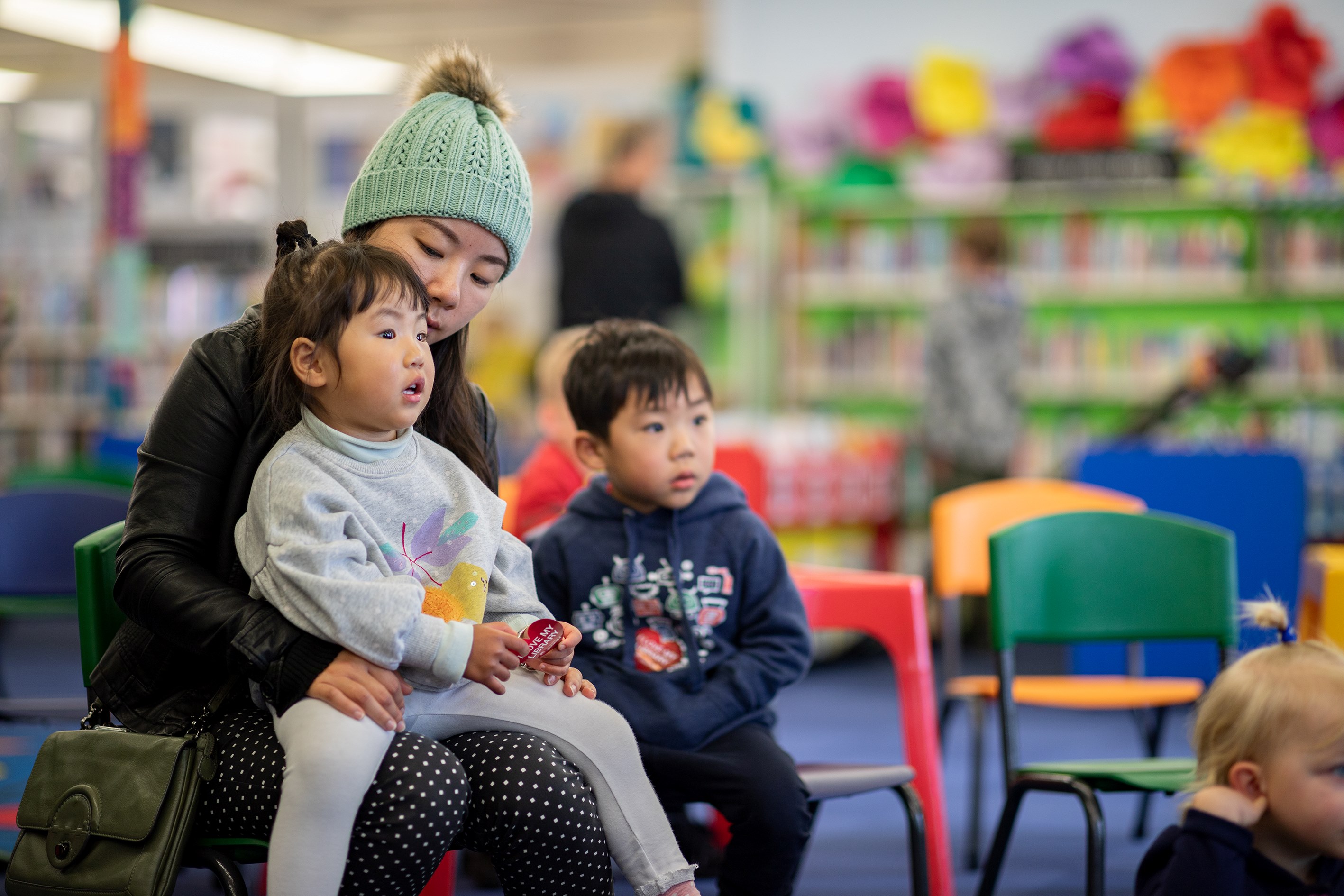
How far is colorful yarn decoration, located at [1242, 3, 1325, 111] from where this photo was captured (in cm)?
574

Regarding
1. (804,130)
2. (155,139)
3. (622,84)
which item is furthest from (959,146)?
(155,139)

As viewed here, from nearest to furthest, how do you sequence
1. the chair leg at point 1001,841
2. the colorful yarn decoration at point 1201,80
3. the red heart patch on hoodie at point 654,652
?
1. the red heart patch on hoodie at point 654,652
2. the chair leg at point 1001,841
3. the colorful yarn decoration at point 1201,80

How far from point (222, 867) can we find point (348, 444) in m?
0.45

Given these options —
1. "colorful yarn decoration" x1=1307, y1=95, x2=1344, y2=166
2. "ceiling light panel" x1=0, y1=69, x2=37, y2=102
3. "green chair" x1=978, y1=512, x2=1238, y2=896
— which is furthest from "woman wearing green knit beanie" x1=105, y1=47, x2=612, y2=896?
"ceiling light panel" x1=0, y1=69, x2=37, y2=102

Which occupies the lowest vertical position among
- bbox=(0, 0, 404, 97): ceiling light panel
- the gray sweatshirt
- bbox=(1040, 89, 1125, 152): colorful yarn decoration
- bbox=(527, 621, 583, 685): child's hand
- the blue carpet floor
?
the blue carpet floor

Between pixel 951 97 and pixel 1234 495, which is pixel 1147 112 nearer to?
pixel 951 97

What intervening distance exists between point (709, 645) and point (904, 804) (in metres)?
0.35

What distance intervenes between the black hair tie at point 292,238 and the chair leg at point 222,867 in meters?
0.66

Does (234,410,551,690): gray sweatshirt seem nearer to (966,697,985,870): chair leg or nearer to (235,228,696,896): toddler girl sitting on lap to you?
(235,228,696,896): toddler girl sitting on lap

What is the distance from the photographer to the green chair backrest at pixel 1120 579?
2090 mm

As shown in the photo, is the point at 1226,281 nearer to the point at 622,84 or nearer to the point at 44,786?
the point at 622,84

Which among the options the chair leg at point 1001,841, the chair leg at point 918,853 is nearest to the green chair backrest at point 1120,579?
the chair leg at point 1001,841

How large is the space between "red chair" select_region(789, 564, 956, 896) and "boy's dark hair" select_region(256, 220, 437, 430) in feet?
2.91

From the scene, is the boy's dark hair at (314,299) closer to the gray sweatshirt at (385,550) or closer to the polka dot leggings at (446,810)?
the gray sweatshirt at (385,550)
